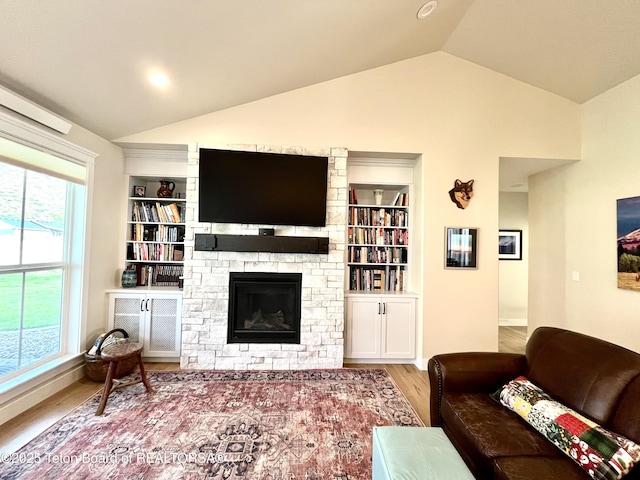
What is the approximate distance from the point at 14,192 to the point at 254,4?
7.89 feet

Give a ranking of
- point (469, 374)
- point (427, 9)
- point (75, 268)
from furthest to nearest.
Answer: point (75, 268), point (427, 9), point (469, 374)

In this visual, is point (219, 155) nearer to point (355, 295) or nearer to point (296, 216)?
point (296, 216)

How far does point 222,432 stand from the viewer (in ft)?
6.73

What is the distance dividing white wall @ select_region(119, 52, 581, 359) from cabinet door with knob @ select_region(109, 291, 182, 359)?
78.3 inches

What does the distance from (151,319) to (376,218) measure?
3.01 m

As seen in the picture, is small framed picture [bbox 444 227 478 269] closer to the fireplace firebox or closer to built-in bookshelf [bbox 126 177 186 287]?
the fireplace firebox

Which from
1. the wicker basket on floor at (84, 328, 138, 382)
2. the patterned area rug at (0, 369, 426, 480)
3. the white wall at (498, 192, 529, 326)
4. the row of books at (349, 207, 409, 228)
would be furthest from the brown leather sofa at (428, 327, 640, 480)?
the white wall at (498, 192, 529, 326)

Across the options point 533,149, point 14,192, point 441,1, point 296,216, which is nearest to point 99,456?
point 14,192

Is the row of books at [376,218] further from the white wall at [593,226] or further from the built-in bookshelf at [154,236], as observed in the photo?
the built-in bookshelf at [154,236]

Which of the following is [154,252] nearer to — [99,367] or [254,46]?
[99,367]

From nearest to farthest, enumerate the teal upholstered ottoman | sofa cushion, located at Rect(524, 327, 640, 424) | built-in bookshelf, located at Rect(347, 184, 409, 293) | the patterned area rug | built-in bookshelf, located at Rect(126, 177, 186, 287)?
the teal upholstered ottoman
sofa cushion, located at Rect(524, 327, 640, 424)
the patterned area rug
built-in bookshelf, located at Rect(126, 177, 186, 287)
built-in bookshelf, located at Rect(347, 184, 409, 293)

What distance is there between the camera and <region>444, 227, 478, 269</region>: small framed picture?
3.32m

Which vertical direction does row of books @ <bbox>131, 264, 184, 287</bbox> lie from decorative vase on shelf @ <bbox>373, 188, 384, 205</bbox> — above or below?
below

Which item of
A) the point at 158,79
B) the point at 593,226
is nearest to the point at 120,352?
the point at 158,79
